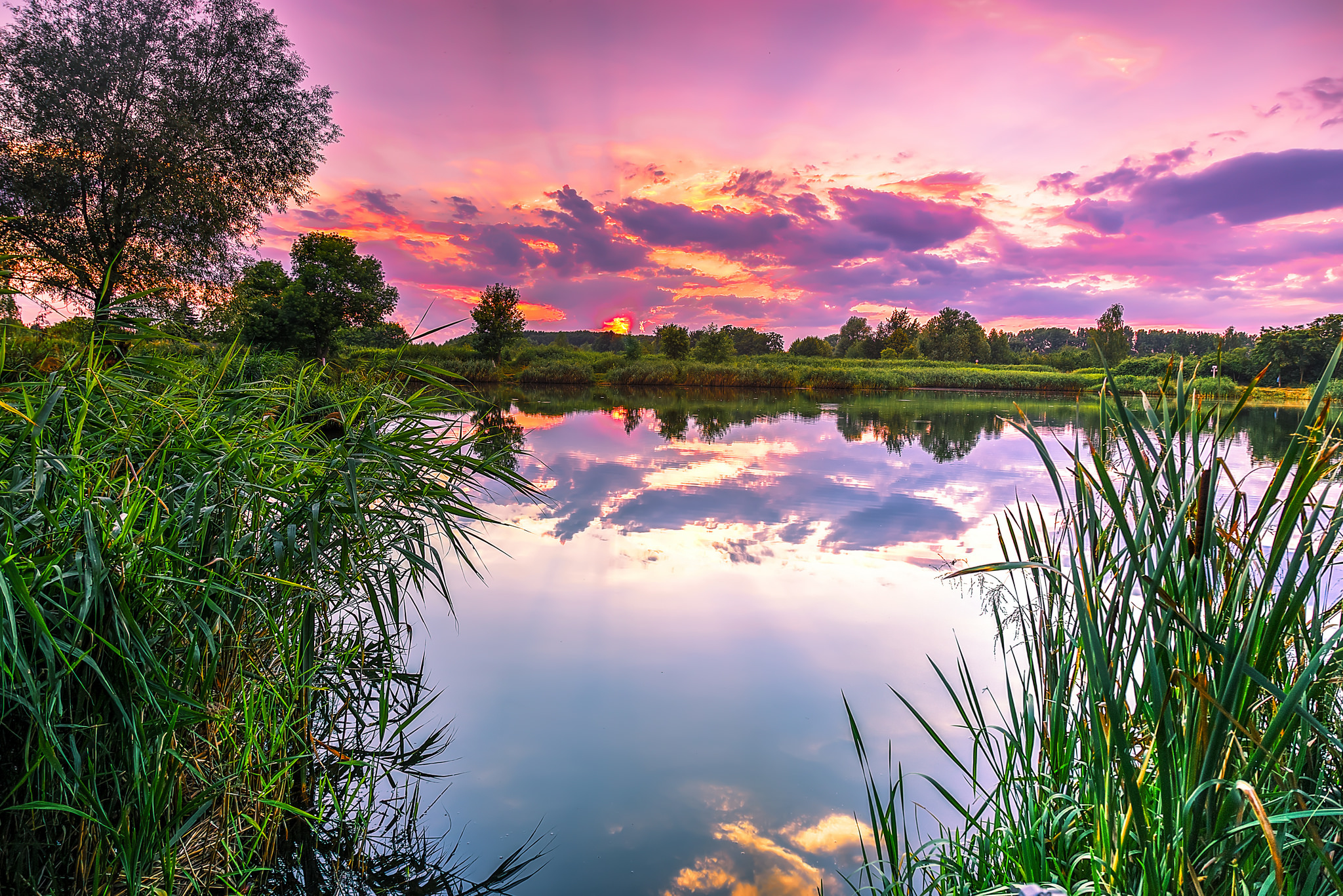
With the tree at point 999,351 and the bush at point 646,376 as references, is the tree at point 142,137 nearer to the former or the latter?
the bush at point 646,376

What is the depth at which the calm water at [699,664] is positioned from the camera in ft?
9.20

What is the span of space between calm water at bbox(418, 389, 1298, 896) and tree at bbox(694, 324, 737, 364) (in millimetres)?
33093

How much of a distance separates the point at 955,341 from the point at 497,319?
45.9 meters

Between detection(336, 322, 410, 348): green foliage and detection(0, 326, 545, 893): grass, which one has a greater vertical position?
detection(336, 322, 410, 348): green foliage

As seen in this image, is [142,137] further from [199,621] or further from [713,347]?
[713,347]

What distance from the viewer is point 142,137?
11945mm

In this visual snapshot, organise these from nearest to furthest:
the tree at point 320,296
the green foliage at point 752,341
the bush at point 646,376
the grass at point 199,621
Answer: the grass at point 199,621 → the tree at point 320,296 → the bush at point 646,376 → the green foliage at point 752,341

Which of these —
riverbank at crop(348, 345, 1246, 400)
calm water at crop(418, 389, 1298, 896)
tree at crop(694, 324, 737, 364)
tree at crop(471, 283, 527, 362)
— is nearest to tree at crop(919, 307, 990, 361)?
riverbank at crop(348, 345, 1246, 400)

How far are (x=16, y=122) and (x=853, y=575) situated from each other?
53.2 ft

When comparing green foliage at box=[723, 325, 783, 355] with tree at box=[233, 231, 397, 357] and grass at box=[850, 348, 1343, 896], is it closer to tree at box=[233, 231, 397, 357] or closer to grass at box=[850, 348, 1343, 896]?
tree at box=[233, 231, 397, 357]

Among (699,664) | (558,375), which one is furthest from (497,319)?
(699,664)

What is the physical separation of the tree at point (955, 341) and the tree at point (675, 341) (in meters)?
28.3

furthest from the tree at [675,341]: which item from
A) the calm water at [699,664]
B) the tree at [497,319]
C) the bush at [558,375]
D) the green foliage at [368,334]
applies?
the calm water at [699,664]

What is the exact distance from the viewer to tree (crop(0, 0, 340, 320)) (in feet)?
36.8
